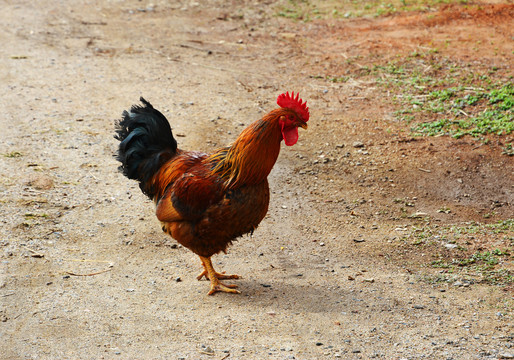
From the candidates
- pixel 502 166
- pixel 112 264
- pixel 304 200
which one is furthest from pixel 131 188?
pixel 502 166

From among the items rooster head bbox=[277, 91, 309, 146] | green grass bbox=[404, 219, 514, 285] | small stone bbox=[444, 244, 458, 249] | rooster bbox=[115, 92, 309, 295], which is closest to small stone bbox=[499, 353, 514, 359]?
green grass bbox=[404, 219, 514, 285]

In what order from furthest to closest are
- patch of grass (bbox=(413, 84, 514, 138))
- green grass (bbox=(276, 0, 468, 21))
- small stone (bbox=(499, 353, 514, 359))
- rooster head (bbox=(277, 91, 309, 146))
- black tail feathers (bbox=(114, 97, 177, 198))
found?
green grass (bbox=(276, 0, 468, 21))
patch of grass (bbox=(413, 84, 514, 138))
black tail feathers (bbox=(114, 97, 177, 198))
rooster head (bbox=(277, 91, 309, 146))
small stone (bbox=(499, 353, 514, 359))

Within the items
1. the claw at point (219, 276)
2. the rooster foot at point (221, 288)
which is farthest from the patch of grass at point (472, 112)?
the rooster foot at point (221, 288)

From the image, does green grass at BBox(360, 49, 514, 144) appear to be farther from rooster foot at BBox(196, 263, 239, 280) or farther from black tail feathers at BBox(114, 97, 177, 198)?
black tail feathers at BBox(114, 97, 177, 198)

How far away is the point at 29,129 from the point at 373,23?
771 centimetres

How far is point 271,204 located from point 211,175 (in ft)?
6.50

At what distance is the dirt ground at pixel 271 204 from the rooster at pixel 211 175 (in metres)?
0.68

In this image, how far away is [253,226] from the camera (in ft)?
17.3

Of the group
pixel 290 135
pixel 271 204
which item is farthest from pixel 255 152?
pixel 271 204

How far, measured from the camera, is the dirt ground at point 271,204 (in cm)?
482

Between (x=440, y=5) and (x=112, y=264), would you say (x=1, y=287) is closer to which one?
(x=112, y=264)

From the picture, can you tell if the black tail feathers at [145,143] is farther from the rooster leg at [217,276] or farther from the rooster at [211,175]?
the rooster leg at [217,276]

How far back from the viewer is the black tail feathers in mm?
5645

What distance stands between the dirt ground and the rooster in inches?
26.8
